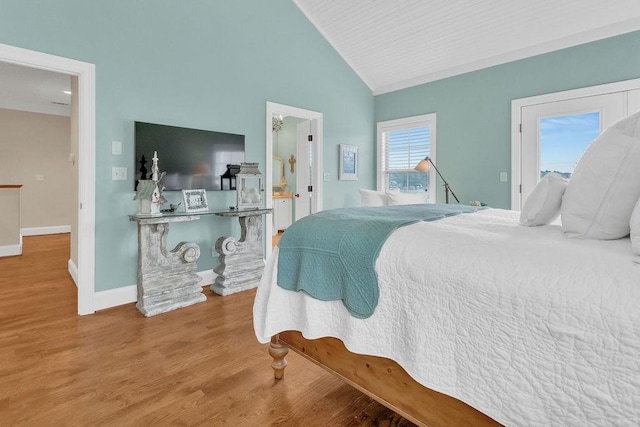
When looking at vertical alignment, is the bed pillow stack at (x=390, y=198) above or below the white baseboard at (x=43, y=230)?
above

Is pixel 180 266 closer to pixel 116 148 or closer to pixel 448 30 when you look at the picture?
pixel 116 148

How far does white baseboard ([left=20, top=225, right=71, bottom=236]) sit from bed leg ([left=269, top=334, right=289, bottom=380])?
7585mm

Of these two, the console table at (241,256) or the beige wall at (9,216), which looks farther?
the beige wall at (9,216)

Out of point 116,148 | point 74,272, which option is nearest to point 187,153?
point 116,148

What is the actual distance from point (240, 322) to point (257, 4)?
349 cm

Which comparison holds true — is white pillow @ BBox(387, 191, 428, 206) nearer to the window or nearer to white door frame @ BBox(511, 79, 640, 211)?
the window

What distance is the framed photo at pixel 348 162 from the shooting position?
16.4 feet

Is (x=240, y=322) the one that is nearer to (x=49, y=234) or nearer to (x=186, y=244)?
(x=186, y=244)

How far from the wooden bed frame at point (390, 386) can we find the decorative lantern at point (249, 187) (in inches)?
84.8

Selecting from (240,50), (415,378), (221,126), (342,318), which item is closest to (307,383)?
(342,318)

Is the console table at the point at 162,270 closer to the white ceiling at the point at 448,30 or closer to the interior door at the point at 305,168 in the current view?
the interior door at the point at 305,168

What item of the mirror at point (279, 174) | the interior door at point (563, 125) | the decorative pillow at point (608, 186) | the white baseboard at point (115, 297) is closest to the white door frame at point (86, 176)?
the white baseboard at point (115, 297)

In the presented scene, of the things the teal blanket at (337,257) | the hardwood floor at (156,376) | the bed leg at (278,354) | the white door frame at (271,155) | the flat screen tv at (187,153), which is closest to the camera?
the teal blanket at (337,257)

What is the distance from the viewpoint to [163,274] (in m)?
2.98
